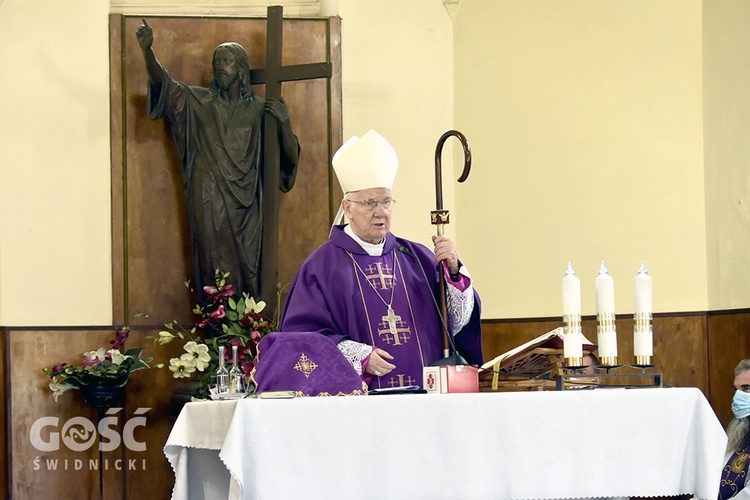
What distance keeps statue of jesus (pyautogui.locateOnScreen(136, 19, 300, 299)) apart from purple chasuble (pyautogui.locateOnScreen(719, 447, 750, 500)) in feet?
8.93

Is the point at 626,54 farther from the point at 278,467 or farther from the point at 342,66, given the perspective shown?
the point at 278,467

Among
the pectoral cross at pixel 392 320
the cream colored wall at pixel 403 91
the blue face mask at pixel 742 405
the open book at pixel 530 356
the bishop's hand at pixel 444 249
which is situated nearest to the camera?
the open book at pixel 530 356

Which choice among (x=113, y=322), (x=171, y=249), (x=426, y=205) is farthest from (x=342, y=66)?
(x=113, y=322)

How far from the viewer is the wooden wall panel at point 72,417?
21.2ft

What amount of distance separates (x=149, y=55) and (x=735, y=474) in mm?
3726

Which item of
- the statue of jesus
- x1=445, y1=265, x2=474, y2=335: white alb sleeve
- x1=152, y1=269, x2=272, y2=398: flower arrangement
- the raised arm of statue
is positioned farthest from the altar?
the raised arm of statue

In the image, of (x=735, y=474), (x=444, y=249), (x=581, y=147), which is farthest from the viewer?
(x=581, y=147)

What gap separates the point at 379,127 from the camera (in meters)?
6.99

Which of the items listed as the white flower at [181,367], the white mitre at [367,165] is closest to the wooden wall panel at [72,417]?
the white flower at [181,367]

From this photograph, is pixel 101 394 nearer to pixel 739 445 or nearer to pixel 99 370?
pixel 99 370

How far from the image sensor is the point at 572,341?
11.5 feet

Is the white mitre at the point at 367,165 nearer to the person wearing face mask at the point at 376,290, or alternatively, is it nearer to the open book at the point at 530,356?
the person wearing face mask at the point at 376,290

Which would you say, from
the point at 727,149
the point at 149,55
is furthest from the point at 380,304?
the point at 727,149

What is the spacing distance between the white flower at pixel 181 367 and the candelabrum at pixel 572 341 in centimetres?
317
